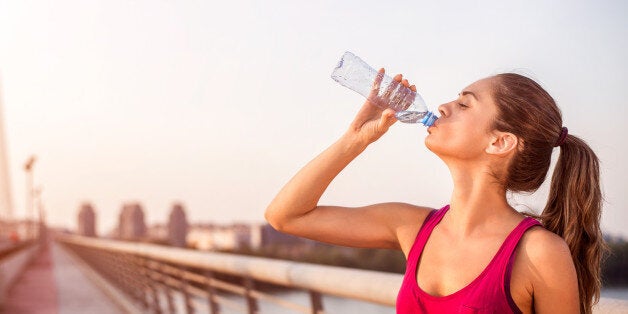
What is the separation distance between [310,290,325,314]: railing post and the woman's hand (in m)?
0.90

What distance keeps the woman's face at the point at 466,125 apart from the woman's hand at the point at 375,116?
0.19 m

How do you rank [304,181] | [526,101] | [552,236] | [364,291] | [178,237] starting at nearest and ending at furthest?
[552,236] → [526,101] → [304,181] → [364,291] → [178,237]

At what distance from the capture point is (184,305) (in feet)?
21.1

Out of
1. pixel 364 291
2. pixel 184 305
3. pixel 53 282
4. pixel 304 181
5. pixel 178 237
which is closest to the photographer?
pixel 304 181

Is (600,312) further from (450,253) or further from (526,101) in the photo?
(526,101)

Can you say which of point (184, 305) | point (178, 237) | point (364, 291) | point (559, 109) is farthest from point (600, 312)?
point (178, 237)

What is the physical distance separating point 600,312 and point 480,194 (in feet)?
1.19

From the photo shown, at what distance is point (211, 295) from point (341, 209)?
325 centimetres

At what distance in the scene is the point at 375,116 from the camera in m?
2.21

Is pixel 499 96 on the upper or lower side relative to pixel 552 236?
upper

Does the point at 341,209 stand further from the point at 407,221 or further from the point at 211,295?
the point at 211,295

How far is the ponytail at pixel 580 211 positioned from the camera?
1719mm

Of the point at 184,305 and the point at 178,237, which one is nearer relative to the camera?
the point at 184,305

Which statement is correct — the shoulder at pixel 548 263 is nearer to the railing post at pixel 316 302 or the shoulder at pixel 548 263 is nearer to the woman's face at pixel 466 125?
the woman's face at pixel 466 125
